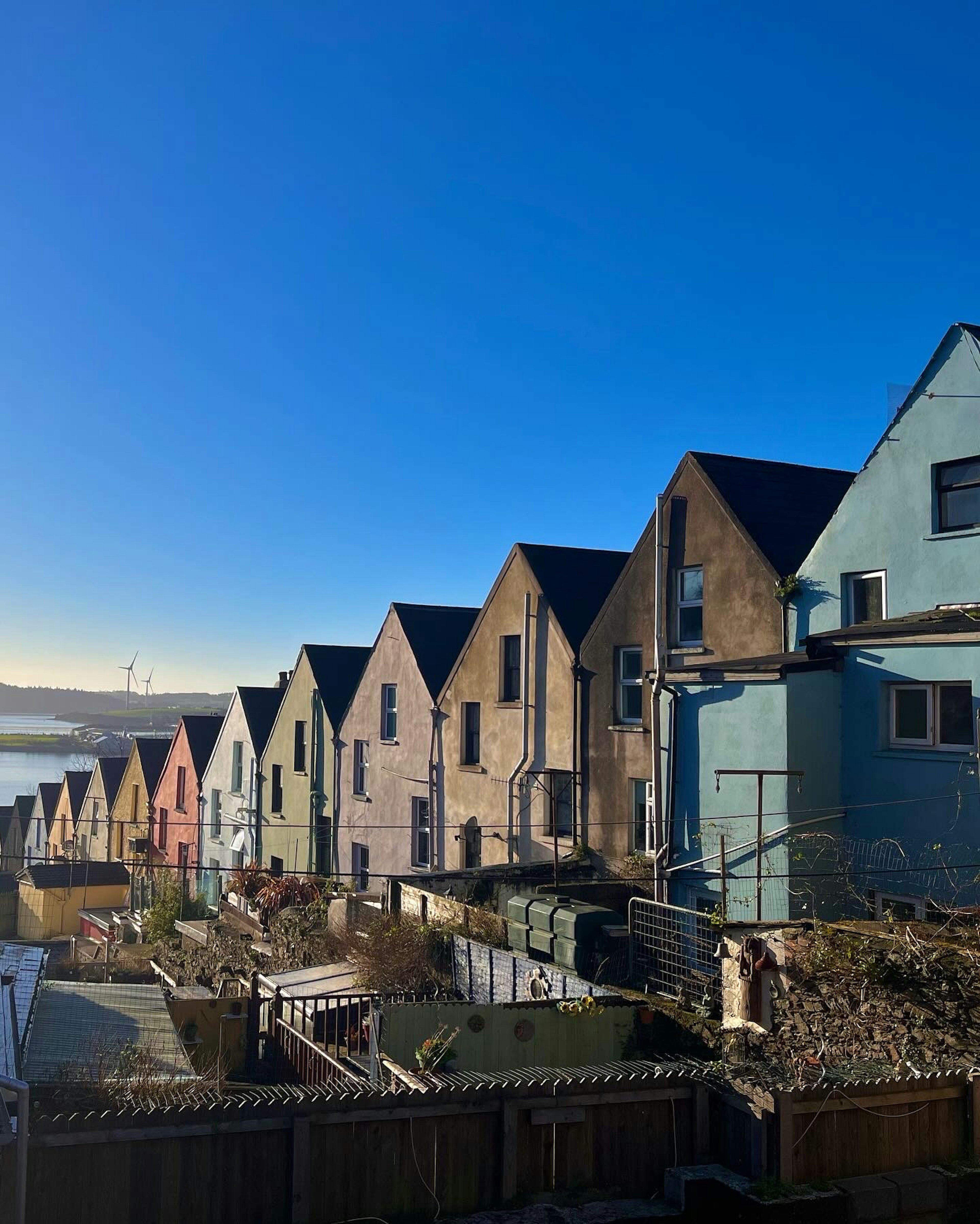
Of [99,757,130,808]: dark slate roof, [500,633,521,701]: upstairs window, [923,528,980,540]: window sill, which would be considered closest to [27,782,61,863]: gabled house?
[99,757,130,808]: dark slate roof

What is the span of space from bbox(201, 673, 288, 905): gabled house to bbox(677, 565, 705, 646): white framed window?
24.0m

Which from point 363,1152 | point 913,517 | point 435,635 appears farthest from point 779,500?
point 363,1152

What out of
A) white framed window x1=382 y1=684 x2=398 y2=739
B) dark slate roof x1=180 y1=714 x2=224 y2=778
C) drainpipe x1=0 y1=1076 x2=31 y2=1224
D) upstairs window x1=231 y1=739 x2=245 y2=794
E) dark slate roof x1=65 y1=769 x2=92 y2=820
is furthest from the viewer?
dark slate roof x1=65 y1=769 x2=92 y2=820

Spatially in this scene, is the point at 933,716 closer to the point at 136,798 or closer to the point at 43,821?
the point at 136,798

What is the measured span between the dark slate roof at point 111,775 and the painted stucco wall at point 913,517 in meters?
50.0

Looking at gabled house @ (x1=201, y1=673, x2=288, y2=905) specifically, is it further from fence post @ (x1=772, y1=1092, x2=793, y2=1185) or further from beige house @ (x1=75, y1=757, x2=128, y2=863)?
fence post @ (x1=772, y1=1092, x2=793, y2=1185)

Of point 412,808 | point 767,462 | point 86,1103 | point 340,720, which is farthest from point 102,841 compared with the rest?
point 86,1103

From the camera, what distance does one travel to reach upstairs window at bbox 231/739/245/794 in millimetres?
46562

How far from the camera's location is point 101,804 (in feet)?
211

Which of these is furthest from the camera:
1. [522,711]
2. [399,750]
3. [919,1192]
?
[399,750]

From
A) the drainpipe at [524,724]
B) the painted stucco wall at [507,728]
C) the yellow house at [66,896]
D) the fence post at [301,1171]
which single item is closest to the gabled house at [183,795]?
the yellow house at [66,896]

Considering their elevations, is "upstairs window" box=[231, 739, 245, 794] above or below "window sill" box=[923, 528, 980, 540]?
below

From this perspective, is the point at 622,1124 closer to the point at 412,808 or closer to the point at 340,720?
the point at 412,808

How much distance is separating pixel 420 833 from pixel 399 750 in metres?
2.79
